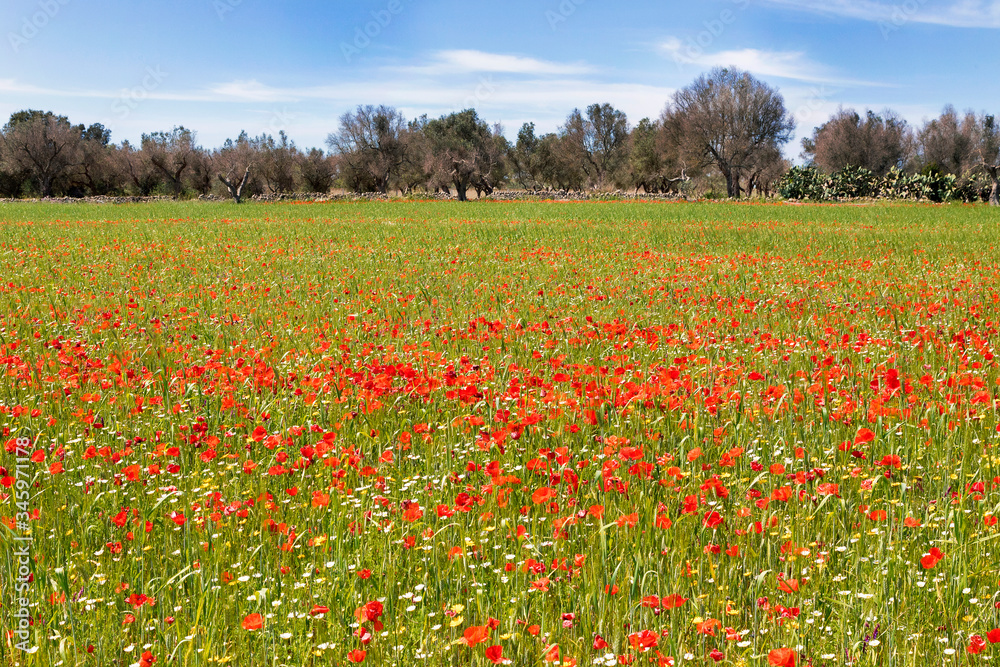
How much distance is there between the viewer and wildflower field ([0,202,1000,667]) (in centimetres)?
265

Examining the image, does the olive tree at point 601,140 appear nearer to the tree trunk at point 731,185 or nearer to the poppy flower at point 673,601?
the tree trunk at point 731,185

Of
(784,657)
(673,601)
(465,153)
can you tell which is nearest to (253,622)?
(673,601)

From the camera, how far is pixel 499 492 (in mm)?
3510

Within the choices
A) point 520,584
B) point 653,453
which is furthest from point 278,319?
point 520,584

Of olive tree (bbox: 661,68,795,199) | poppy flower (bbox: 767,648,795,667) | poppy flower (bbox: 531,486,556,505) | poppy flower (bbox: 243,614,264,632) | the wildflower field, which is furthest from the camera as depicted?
olive tree (bbox: 661,68,795,199)

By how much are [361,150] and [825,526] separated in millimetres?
90853

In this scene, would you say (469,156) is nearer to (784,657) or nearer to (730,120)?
(730,120)

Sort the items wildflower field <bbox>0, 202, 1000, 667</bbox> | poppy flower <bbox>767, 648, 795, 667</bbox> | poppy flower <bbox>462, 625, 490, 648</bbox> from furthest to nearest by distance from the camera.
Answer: wildflower field <bbox>0, 202, 1000, 667</bbox>
poppy flower <bbox>462, 625, 490, 648</bbox>
poppy flower <bbox>767, 648, 795, 667</bbox>

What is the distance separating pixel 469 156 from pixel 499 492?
81.7 meters

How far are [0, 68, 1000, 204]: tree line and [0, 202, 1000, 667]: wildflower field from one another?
70.4 metres

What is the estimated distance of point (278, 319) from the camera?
28.7ft

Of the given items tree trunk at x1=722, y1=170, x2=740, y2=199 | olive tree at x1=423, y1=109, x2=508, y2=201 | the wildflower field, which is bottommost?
the wildflower field

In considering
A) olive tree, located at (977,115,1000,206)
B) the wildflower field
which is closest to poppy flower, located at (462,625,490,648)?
the wildflower field

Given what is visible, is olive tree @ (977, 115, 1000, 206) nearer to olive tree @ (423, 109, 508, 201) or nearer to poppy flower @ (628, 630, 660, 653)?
olive tree @ (423, 109, 508, 201)
